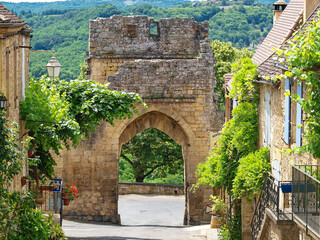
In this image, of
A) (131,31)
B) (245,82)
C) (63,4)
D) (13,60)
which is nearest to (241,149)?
(245,82)

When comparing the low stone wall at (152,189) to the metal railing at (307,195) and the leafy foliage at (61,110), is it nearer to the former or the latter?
the leafy foliage at (61,110)

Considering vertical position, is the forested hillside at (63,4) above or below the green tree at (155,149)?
above

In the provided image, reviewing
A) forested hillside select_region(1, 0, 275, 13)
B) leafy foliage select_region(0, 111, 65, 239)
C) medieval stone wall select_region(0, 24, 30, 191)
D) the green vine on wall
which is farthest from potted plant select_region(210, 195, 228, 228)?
forested hillside select_region(1, 0, 275, 13)

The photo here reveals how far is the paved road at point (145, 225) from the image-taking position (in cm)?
2422

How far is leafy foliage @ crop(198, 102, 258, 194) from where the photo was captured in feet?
65.8

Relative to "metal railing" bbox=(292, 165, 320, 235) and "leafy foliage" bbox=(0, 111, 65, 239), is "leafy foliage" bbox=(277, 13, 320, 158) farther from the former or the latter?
"leafy foliage" bbox=(0, 111, 65, 239)

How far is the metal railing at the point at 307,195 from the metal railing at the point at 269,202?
145 cm

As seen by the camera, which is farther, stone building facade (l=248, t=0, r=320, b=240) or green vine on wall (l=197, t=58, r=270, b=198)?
green vine on wall (l=197, t=58, r=270, b=198)

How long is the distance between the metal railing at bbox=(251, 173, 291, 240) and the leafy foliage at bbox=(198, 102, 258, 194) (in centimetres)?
214

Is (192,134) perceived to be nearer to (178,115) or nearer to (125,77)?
(178,115)

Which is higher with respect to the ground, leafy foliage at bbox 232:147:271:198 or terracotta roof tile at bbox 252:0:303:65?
terracotta roof tile at bbox 252:0:303:65

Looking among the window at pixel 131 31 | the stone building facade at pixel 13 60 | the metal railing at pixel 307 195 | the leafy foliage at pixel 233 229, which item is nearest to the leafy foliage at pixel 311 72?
the metal railing at pixel 307 195

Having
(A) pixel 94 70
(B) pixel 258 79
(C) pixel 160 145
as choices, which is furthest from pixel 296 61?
(C) pixel 160 145

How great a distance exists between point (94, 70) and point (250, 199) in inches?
508
